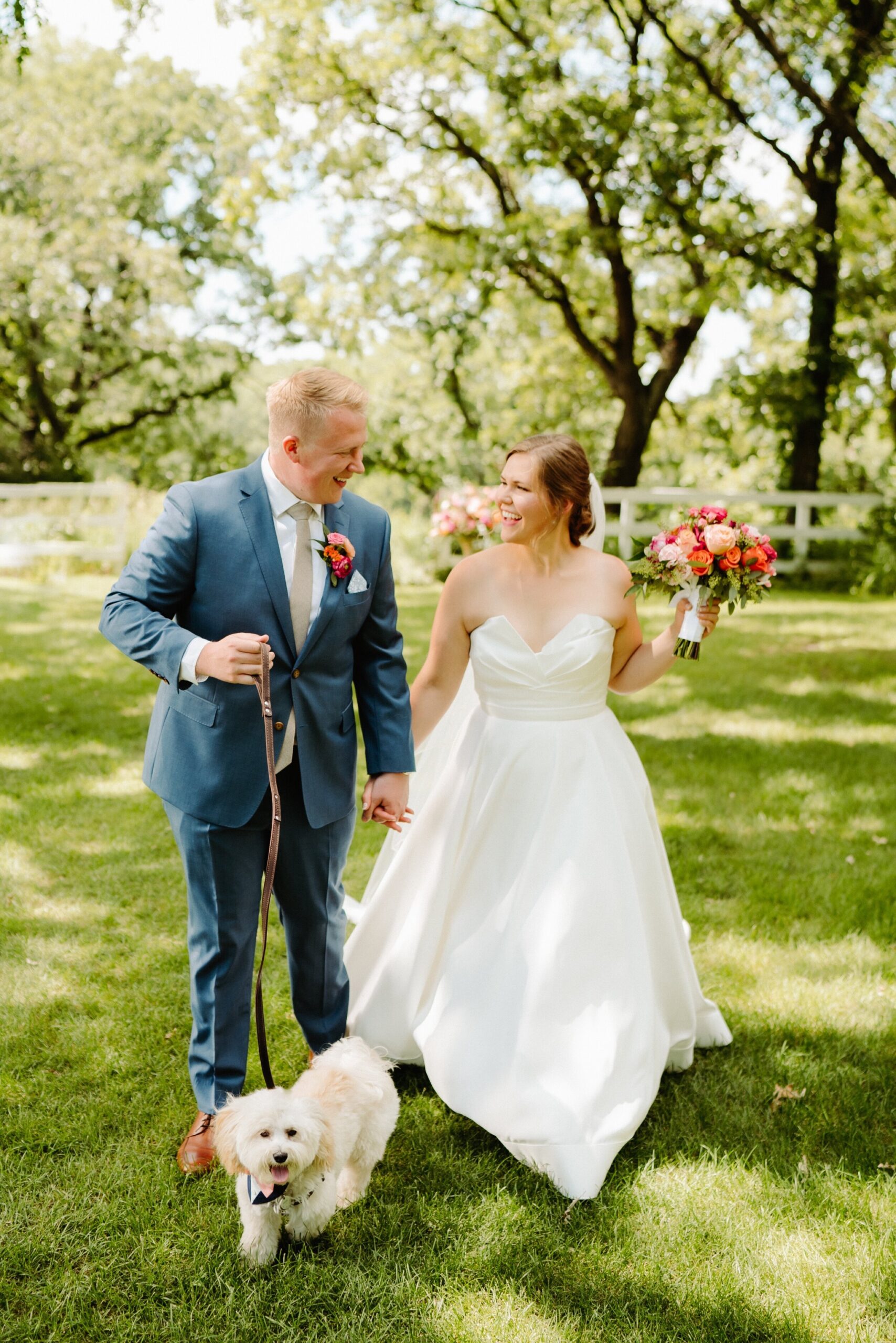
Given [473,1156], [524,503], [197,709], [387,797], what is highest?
[524,503]

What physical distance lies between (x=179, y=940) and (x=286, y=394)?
2.76 m

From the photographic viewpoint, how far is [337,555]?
2928mm

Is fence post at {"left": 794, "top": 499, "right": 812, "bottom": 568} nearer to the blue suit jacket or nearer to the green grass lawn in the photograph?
the green grass lawn

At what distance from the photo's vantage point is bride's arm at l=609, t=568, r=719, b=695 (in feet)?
12.2

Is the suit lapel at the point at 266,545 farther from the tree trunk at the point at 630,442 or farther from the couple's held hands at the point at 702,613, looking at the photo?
the tree trunk at the point at 630,442

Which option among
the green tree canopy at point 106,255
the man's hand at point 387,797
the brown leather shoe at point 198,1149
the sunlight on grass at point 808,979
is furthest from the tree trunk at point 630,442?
the brown leather shoe at point 198,1149

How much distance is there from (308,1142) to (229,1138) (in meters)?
0.19

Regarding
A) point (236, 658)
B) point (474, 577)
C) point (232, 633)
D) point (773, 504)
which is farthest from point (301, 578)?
point (773, 504)

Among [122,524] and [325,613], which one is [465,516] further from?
[122,524]

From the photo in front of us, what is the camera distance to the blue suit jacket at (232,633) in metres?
2.83

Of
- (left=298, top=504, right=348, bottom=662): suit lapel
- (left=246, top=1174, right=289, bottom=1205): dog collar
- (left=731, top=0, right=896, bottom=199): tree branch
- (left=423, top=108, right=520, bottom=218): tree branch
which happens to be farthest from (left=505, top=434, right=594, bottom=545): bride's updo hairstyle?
(left=423, top=108, right=520, bottom=218): tree branch

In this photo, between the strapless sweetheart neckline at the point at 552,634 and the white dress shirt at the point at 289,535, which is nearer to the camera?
the white dress shirt at the point at 289,535

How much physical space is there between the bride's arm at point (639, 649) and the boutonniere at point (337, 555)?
118 centimetres

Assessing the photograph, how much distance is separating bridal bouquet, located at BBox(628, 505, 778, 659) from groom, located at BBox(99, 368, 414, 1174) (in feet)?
3.31
